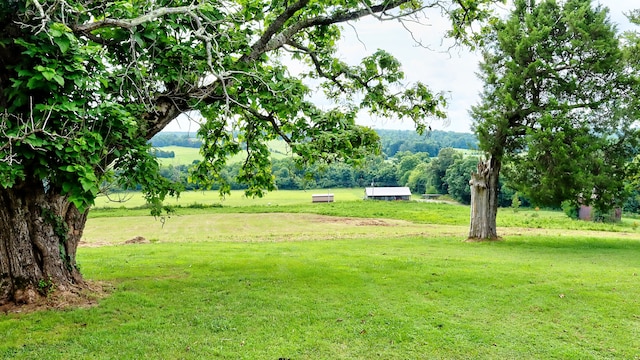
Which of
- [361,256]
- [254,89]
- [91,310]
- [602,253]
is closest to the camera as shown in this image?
[91,310]

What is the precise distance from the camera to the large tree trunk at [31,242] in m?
7.25

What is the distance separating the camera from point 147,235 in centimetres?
2600

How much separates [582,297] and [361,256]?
640 cm

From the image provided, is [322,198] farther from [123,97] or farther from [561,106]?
[123,97]

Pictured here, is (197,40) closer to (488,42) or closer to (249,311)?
(249,311)

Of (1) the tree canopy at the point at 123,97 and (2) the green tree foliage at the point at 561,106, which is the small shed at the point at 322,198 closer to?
(2) the green tree foliage at the point at 561,106

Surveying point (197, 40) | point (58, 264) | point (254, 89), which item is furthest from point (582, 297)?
point (58, 264)

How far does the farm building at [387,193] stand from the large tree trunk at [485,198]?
Answer: 1879 inches

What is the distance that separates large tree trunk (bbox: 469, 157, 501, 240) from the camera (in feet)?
64.0

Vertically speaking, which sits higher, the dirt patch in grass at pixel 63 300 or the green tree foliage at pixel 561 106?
the green tree foliage at pixel 561 106

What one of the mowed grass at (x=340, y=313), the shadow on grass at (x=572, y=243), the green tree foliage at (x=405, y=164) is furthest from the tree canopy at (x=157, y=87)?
the green tree foliage at (x=405, y=164)

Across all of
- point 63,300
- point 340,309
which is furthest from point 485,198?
point 63,300

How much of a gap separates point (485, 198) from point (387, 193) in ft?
166

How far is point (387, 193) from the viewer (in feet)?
230
